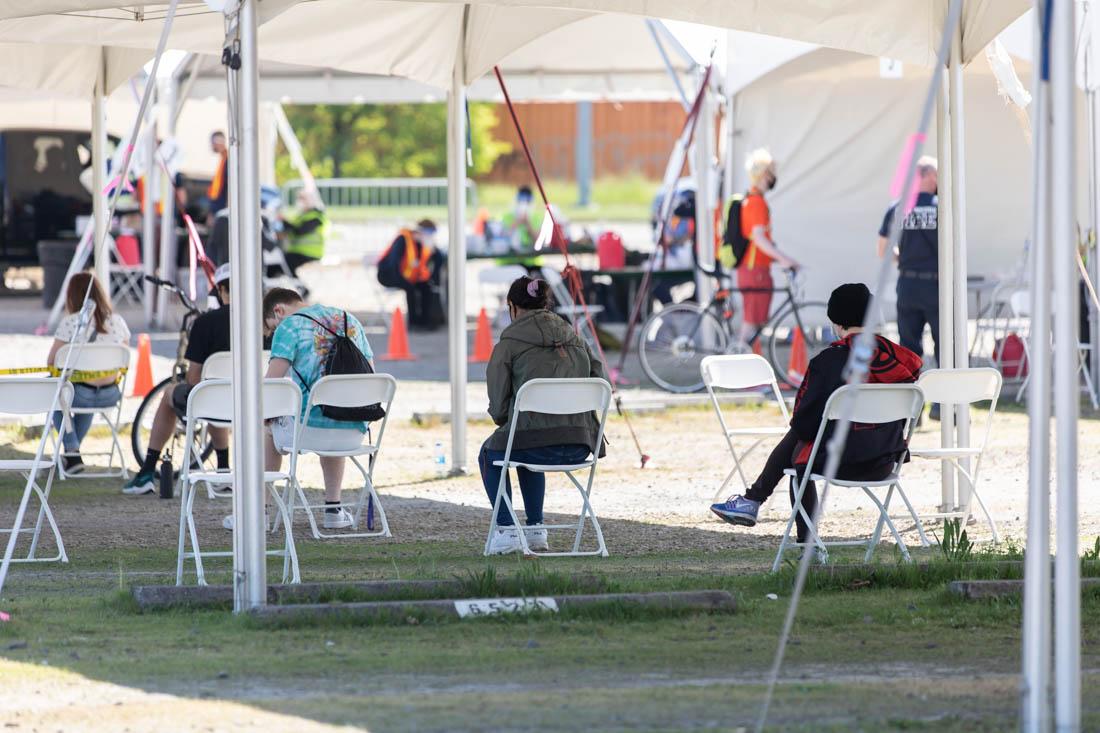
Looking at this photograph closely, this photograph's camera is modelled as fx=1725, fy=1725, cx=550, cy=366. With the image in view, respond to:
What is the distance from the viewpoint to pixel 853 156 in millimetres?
17031

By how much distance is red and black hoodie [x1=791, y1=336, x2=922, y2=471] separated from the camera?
7168mm

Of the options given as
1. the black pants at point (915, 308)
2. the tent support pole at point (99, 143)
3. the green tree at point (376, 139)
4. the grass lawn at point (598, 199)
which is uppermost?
the green tree at point (376, 139)

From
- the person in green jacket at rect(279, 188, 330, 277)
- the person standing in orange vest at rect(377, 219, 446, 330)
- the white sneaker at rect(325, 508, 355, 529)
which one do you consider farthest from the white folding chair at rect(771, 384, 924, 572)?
the person in green jacket at rect(279, 188, 330, 277)

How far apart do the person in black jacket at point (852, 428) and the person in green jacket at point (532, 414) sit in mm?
860

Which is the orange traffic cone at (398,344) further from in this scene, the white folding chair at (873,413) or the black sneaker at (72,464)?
the white folding chair at (873,413)

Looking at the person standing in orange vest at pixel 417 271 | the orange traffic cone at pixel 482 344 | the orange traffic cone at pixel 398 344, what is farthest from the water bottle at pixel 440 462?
the person standing in orange vest at pixel 417 271

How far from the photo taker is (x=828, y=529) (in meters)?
8.29

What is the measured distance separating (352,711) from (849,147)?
13052 mm

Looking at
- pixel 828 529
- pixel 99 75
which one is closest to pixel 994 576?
pixel 828 529

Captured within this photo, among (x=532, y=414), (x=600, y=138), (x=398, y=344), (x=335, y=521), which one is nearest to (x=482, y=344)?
(x=398, y=344)

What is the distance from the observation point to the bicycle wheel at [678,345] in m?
14.0

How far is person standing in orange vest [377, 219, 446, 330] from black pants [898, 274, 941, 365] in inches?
278

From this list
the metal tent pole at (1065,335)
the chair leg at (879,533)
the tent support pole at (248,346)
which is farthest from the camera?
the chair leg at (879,533)

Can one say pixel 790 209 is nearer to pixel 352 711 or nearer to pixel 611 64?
pixel 611 64
